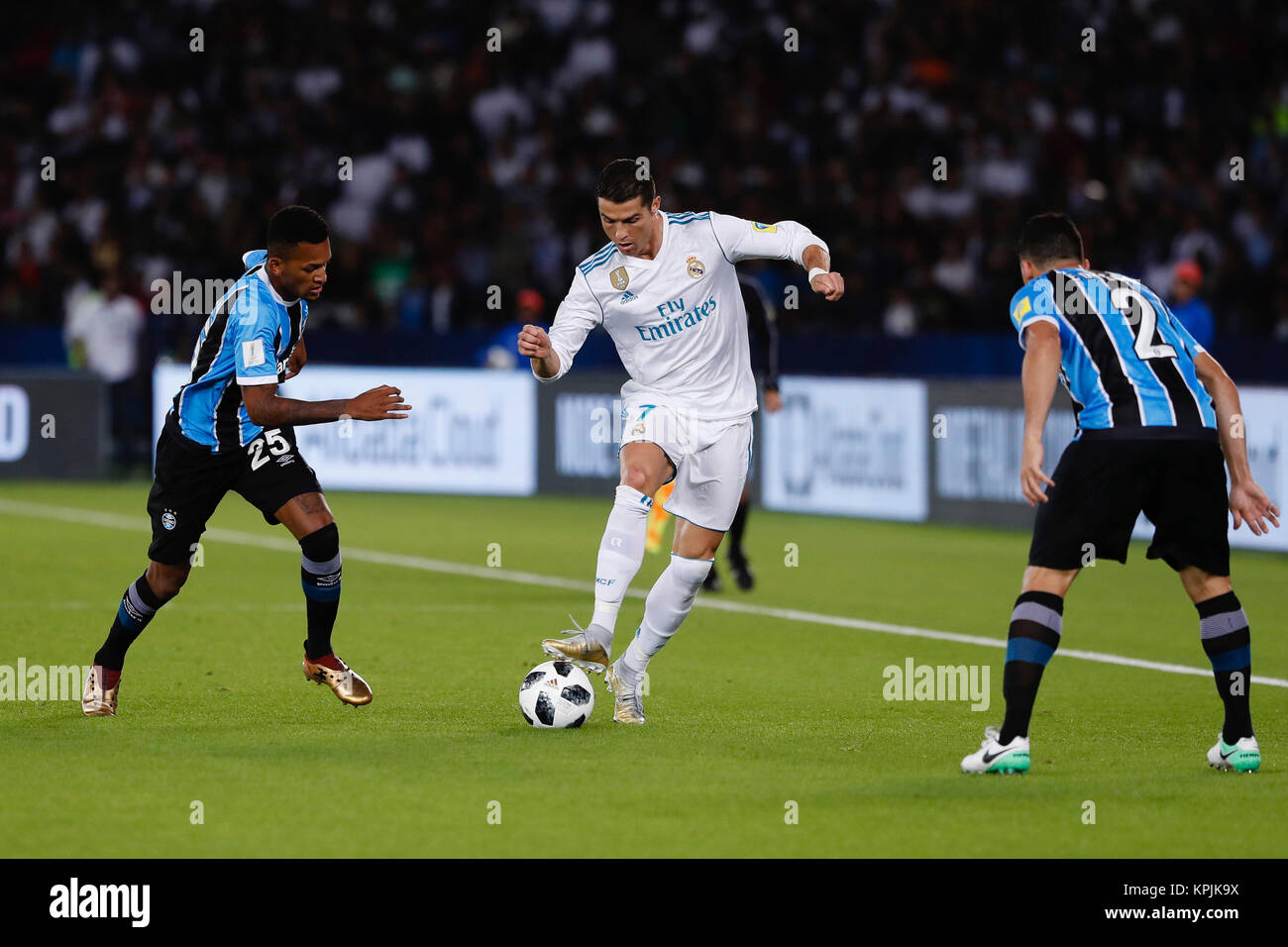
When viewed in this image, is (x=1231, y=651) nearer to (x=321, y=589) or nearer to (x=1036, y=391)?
(x=1036, y=391)

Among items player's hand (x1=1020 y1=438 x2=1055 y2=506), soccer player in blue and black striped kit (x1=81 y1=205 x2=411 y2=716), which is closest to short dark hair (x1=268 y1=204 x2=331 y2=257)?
soccer player in blue and black striped kit (x1=81 y1=205 x2=411 y2=716)

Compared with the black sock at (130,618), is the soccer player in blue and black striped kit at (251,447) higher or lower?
higher

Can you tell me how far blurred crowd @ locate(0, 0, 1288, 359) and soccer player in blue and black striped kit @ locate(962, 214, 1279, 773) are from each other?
14625 mm

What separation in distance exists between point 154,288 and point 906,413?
A: 9.53m

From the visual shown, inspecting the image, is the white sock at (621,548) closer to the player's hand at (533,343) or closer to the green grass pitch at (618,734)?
the green grass pitch at (618,734)

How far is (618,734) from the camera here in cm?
798

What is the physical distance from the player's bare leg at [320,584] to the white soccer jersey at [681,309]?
116 cm

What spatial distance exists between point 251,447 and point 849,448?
10.3 meters

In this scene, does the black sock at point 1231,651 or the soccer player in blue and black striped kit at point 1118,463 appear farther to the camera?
the black sock at point 1231,651

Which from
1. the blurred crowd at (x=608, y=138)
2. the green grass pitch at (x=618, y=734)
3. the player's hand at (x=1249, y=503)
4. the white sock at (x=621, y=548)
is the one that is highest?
the blurred crowd at (x=608, y=138)

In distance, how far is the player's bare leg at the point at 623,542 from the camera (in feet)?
26.4

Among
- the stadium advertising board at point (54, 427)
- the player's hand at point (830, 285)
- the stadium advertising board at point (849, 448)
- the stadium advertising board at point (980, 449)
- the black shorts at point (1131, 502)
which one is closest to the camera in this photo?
the black shorts at point (1131, 502)

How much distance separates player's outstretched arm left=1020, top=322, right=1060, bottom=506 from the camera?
6773mm

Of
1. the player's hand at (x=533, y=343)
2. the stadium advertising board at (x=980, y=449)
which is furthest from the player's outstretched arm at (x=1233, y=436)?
the stadium advertising board at (x=980, y=449)
